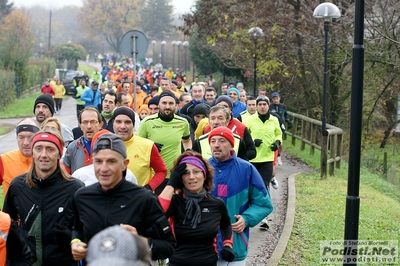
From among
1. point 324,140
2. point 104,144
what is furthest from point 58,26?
point 104,144

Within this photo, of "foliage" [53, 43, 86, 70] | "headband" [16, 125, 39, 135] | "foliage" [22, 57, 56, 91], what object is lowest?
"headband" [16, 125, 39, 135]

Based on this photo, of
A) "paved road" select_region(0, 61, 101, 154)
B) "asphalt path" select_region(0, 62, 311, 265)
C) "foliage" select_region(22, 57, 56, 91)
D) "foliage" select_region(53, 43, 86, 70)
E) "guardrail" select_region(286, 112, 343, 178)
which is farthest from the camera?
"foliage" select_region(53, 43, 86, 70)

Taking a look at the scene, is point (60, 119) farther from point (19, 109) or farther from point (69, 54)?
point (69, 54)

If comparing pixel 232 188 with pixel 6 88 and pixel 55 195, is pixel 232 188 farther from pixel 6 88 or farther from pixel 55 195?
pixel 6 88

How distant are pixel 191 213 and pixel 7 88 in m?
35.7

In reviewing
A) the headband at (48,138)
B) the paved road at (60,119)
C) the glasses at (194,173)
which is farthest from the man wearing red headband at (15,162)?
the paved road at (60,119)

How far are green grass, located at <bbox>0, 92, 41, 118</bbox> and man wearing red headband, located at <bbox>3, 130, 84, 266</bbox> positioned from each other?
30.1m

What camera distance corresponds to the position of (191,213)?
5.58 meters

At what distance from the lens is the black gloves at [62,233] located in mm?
4977

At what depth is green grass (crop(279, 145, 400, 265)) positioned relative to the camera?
990 cm

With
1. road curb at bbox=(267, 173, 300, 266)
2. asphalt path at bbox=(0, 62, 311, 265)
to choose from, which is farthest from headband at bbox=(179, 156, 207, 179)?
asphalt path at bbox=(0, 62, 311, 265)

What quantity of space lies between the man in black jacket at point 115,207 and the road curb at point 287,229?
4.58 meters

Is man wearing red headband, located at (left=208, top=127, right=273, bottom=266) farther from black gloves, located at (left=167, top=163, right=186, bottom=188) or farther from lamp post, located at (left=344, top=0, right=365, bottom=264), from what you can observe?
black gloves, located at (left=167, top=163, right=186, bottom=188)
